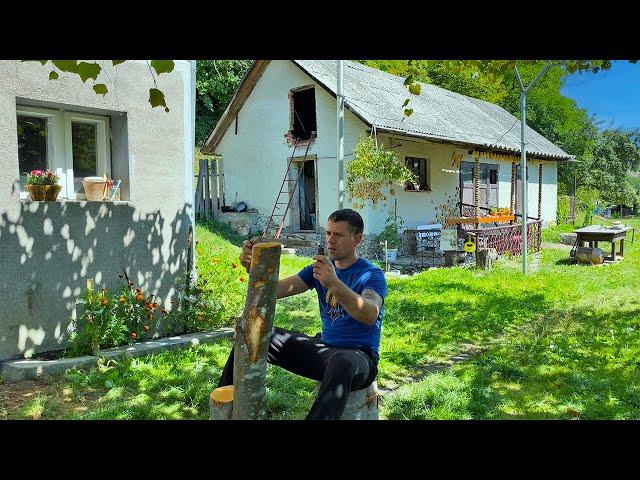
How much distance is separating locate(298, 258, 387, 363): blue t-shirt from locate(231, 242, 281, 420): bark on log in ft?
1.92

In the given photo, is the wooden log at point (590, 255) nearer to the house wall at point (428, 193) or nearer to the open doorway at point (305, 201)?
the house wall at point (428, 193)

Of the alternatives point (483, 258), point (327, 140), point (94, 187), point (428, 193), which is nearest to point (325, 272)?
point (94, 187)

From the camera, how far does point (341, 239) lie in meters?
3.12

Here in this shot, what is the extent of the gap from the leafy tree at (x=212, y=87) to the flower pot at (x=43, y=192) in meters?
14.8

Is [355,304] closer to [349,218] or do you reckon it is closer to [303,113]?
[349,218]

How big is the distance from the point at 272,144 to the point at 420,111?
4.20 meters

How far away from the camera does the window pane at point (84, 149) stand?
17.9 ft

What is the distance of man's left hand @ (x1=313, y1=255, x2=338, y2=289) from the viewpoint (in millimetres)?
2678

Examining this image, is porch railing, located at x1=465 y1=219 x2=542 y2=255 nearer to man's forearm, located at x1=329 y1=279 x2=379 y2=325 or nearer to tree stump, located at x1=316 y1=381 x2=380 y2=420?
tree stump, located at x1=316 y1=381 x2=380 y2=420

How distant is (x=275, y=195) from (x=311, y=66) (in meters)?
3.44

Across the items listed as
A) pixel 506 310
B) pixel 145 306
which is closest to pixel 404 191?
pixel 506 310

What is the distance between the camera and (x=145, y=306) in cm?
547
